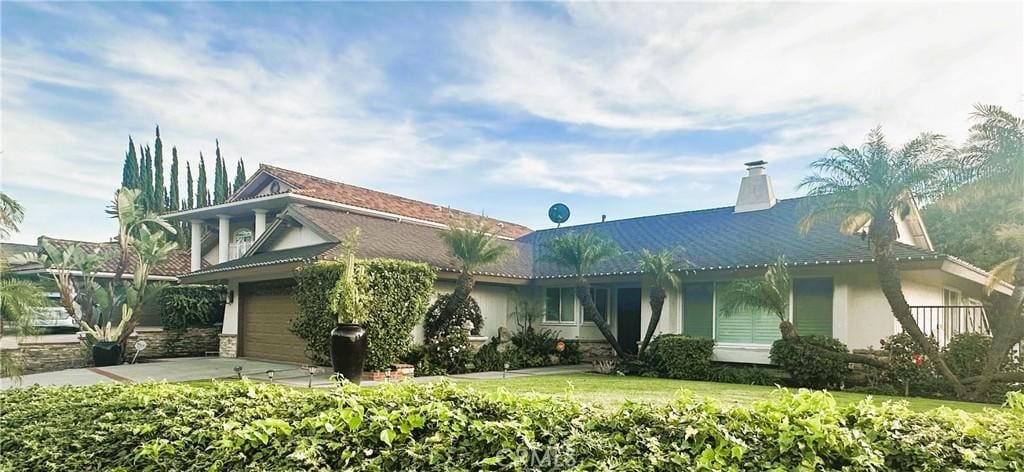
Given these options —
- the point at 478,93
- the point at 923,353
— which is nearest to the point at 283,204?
the point at 478,93

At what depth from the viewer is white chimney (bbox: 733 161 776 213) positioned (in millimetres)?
19297

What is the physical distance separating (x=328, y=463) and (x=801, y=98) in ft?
39.6

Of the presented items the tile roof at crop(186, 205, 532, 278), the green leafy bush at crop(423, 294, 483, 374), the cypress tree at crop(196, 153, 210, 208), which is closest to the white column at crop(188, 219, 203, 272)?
the tile roof at crop(186, 205, 532, 278)

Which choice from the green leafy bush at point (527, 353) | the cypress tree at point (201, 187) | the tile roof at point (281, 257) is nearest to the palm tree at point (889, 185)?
the green leafy bush at point (527, 353)

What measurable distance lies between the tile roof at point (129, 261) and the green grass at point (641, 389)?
50.5 ft

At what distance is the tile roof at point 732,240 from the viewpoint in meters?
14.6

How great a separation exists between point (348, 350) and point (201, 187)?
38.9 m

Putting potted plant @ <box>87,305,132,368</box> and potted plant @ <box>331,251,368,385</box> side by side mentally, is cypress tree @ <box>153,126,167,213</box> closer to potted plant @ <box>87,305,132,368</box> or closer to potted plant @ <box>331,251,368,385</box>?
potted plant @ <box>87,305,132,368</box>

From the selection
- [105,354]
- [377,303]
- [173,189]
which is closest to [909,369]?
[377,303]

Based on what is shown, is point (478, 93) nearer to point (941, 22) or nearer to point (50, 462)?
point (941, 22)

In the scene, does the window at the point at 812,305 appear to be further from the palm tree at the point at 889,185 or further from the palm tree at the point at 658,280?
the palm tree at the point at 658,280

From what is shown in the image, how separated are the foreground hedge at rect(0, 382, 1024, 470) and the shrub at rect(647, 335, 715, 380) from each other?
10.9m

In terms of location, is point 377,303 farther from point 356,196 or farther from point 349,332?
point 356,196

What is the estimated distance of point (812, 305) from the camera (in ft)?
49.1
